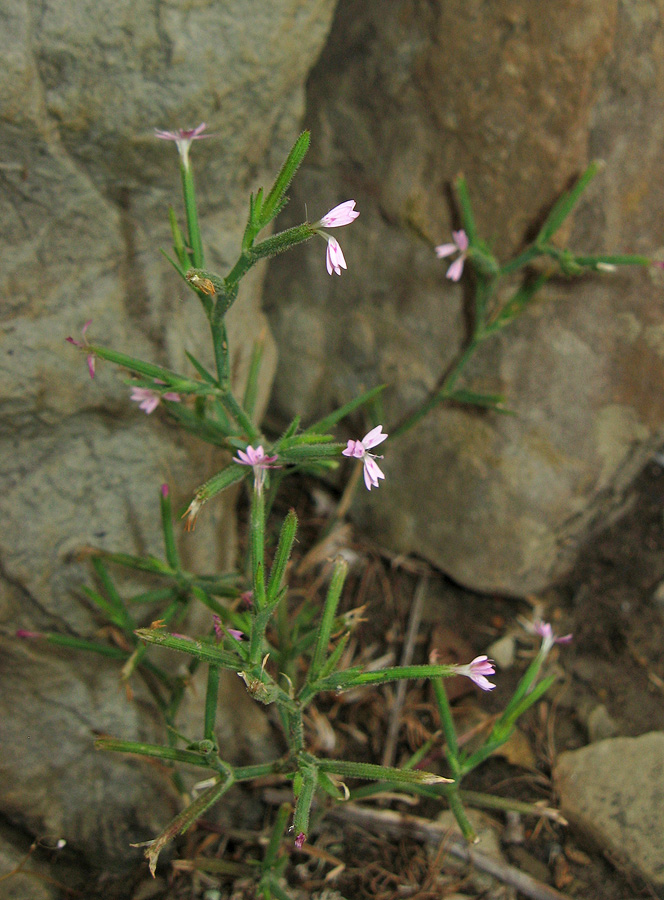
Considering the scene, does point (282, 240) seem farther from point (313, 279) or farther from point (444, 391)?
point (313, 279)

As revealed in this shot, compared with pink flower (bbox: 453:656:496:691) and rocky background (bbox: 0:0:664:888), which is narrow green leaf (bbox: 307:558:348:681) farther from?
rocky background (bbox: 0:0:664:888)

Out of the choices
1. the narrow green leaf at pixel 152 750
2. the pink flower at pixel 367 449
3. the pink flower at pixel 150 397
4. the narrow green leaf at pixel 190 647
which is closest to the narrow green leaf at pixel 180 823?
the narrow green leaf at pixel 152 750

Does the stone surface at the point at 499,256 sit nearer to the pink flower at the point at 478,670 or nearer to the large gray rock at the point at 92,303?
the large gray rock at the point at 92,303

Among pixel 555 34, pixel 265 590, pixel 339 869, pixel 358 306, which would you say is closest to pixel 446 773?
pixel 339 869

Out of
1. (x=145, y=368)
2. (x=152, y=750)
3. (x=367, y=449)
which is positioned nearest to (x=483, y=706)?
(x=152, y=750)

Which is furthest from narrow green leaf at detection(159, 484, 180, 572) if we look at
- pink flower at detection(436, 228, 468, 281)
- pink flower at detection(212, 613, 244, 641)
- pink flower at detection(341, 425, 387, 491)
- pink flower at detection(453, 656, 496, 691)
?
pink flower at detection(436, 228, 468, 281)

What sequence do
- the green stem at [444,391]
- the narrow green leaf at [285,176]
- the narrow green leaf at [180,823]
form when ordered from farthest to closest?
the green stem at [444,391], the narrow green leaf at [180,823], the narrow green leaf at [285,176]

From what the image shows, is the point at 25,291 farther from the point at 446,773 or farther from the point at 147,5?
the point at 446,773
